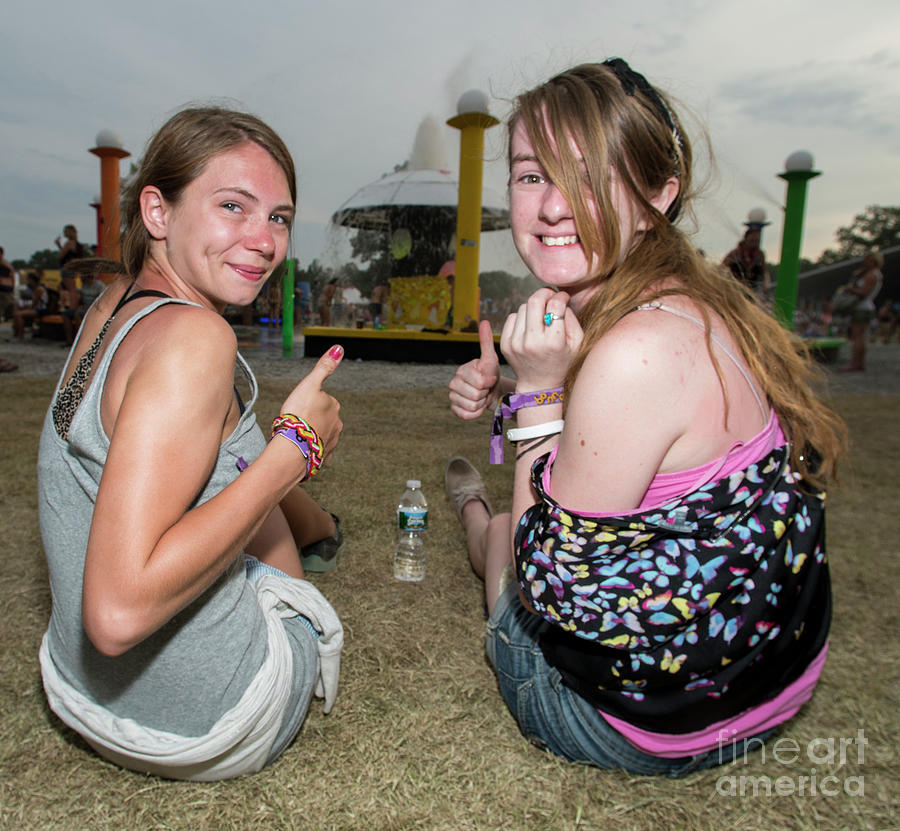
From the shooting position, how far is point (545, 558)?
128 centimetres

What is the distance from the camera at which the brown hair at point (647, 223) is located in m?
1.32

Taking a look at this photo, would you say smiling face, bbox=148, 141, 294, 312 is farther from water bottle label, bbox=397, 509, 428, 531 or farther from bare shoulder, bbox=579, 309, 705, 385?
water bottle label, bbox=397, 509, 428, 531

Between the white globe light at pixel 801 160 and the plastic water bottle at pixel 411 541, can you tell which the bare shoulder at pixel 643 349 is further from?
the white globe light at pixel 801 160

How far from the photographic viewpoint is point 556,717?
1.53 m

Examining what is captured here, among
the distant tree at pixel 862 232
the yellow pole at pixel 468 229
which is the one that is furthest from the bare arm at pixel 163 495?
the distant tree at pixel 862 232

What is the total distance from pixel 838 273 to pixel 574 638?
4045 centimetres

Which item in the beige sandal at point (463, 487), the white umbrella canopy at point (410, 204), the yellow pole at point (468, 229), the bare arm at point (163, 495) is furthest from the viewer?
the white umbrella canopy at point (410, 204)

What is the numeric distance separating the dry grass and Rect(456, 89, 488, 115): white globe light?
10172 mm

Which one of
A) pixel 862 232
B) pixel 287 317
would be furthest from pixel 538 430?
pixel 862 232

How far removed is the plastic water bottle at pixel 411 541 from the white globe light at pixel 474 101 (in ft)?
32.7

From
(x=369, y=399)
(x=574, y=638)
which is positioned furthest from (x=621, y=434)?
(x=369, y=399)

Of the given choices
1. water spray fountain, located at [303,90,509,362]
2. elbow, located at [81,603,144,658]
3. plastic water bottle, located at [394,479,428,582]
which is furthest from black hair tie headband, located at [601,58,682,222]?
water spray fountain, located at [303,90,509,362]

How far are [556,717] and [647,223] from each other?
115 cm

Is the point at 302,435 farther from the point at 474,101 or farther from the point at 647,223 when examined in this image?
Result: the point at 474,101
